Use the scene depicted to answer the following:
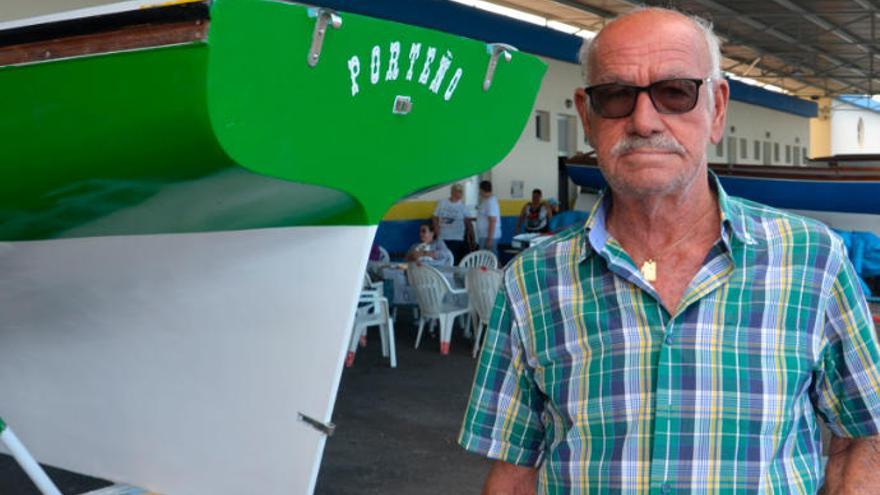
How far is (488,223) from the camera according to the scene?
11820 mm

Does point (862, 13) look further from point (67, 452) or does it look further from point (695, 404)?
point (695, 404)

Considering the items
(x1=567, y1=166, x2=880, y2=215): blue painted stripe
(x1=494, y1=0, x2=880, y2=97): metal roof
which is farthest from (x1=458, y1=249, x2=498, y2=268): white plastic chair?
(x1=494, y1=0, x2=880, y2=97): metal roof

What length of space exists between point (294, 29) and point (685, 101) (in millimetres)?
1678

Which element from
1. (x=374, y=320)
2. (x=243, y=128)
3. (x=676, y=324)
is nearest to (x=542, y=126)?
(x=374, y=320)

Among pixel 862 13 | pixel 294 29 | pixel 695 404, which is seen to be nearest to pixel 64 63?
pixel 294 29

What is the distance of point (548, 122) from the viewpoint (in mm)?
15602

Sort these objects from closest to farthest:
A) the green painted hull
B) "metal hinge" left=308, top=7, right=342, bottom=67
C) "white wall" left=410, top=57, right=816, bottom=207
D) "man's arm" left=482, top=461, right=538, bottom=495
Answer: "man's arm" left=482, top=461, right=538, bottom=495, the green painted hull, "metal hinge" left=308, top=7, right=342, bottom=67, "white wall" left=410, top=57, right=816, bottom=207

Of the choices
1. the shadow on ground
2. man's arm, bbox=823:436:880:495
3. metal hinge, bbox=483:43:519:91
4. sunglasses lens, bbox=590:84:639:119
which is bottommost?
the shadow on ground

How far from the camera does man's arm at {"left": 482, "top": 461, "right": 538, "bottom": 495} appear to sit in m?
1.43

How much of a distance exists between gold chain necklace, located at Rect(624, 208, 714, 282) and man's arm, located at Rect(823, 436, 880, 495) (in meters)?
0.35

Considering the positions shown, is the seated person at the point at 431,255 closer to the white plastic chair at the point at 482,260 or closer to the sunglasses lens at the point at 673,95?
the white plastic chair at the point at 482,260

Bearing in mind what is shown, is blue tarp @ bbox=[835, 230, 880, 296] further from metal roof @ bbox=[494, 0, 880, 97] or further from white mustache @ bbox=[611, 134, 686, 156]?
metal roof @ bbox=[494, 0, 880, 97]

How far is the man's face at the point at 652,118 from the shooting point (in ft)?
4.17

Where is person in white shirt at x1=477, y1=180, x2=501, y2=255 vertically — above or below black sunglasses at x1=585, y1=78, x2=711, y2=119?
below
